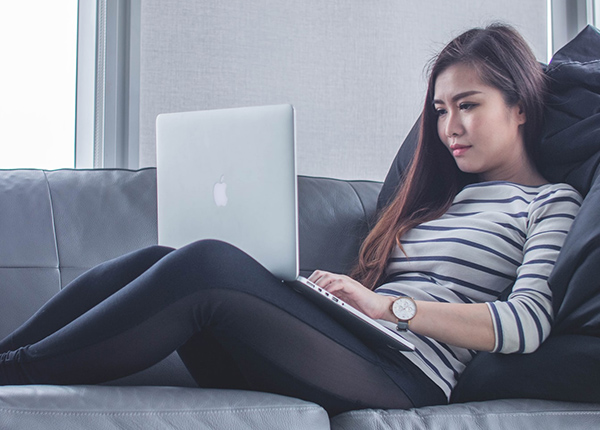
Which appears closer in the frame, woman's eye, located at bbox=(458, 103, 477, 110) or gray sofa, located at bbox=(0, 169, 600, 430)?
gray sofa, located at bbox=(0, 169, 600, 430)

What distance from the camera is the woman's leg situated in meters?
1.07

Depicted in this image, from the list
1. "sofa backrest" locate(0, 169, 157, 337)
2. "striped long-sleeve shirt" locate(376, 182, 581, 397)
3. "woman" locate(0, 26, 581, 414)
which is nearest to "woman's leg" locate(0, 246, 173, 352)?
"woman" locate(0, 26, 581, 414)

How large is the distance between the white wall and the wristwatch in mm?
1131

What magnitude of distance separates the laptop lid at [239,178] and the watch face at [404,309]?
20 centimetres

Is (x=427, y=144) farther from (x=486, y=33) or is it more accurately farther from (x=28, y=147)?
(x=28, y=147)

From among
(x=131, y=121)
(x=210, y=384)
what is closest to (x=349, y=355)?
(x=210, y=384)

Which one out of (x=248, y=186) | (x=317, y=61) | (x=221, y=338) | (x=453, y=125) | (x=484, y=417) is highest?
(x=317, y=61)

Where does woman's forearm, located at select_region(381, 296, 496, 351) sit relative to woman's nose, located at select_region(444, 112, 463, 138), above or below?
below

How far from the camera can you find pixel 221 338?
1012 mm

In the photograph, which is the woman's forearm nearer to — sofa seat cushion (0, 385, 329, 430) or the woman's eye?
sofa seat cushion (0, 385, 329, 430)

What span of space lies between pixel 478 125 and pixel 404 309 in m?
0.54

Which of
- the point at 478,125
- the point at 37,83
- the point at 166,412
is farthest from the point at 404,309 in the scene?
the point at 37,83

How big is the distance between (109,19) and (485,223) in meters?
1.41

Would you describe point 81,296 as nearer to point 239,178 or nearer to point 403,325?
point 239,178
